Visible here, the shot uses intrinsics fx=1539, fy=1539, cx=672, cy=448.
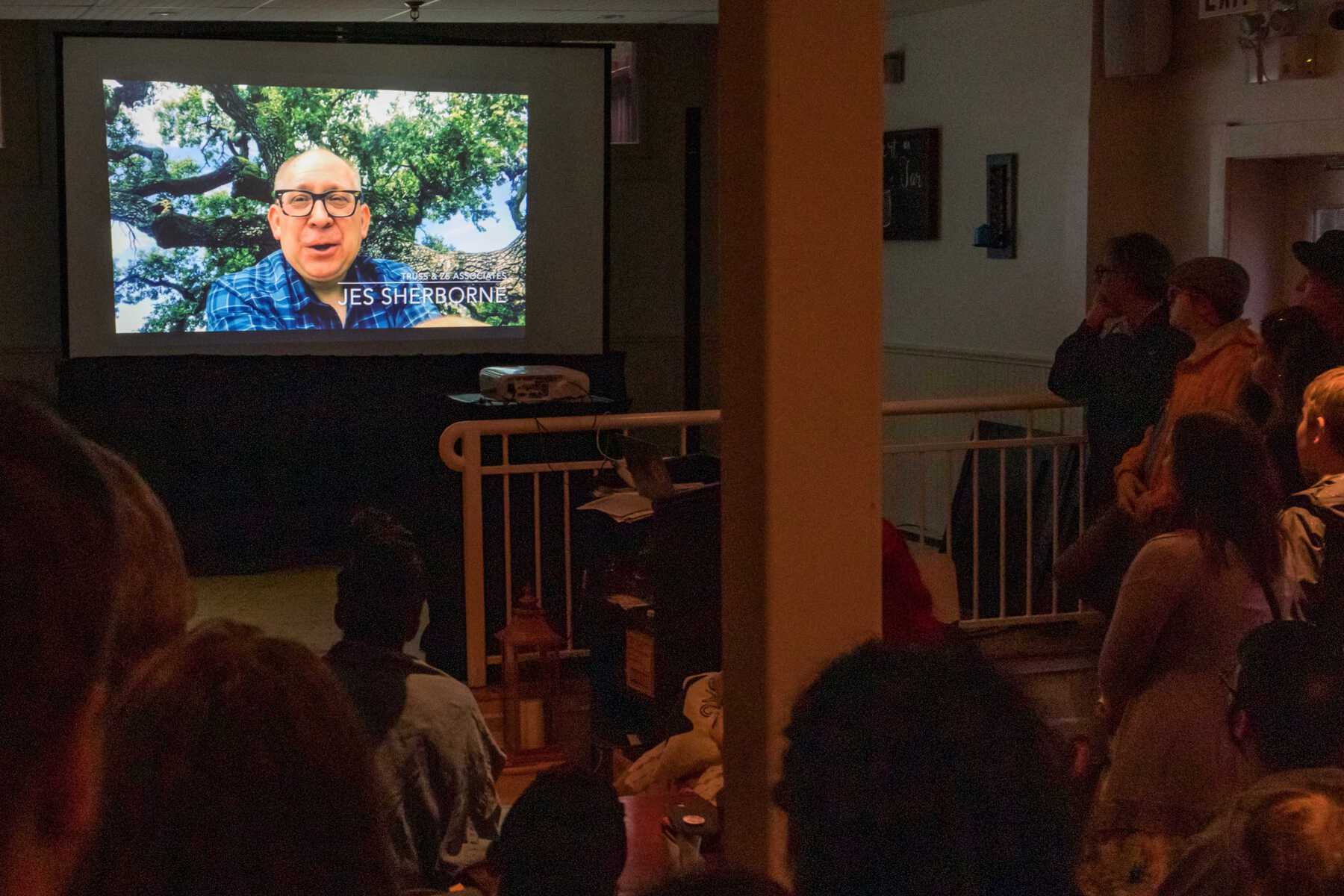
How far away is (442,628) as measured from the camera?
5391 millimetres

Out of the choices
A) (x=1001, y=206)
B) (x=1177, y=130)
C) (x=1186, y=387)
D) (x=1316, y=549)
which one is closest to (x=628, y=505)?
(x=1186, y=387)

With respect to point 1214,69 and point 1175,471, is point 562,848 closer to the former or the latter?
point 1175,471

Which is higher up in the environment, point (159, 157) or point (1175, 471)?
point (159, 157)

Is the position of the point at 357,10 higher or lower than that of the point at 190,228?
higher

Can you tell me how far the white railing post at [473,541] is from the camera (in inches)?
188

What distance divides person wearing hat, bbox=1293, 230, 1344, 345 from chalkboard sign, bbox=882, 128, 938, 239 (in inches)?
161

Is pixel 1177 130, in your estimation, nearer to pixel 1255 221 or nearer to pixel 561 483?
pixel 1255 221

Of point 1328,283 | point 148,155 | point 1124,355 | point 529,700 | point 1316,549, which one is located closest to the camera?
point 1316,549

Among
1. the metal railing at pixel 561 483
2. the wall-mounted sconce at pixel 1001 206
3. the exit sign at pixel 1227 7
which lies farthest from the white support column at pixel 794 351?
the wall-mounted sconce at pixel 1001 206

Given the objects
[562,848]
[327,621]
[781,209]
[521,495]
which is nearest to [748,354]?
[781,209]

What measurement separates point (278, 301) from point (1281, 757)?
7.25 meters

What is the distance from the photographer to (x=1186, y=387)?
431 centimetres

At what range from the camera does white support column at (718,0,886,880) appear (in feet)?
6.59

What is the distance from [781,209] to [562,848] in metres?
0.88
